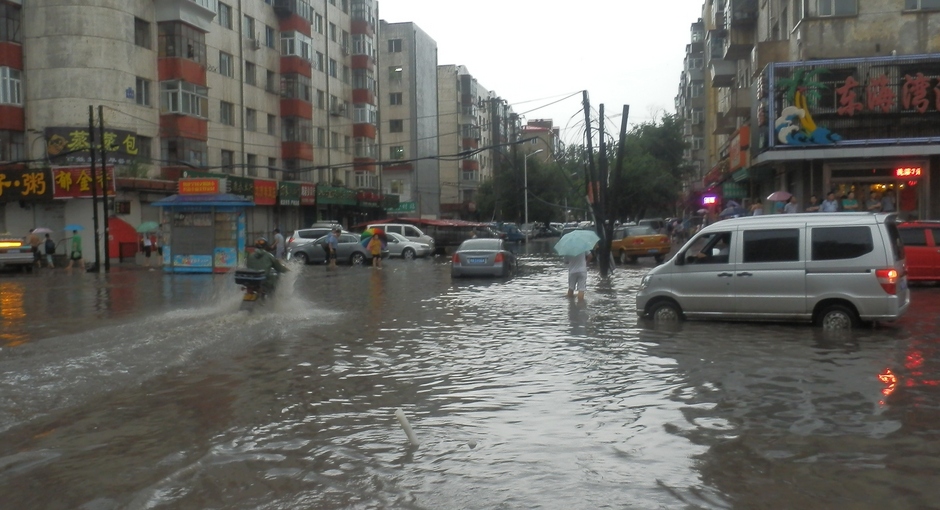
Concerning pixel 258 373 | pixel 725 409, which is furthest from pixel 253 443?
pixel 725 409

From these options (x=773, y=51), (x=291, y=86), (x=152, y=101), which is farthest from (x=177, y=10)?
(x=773, y=51)

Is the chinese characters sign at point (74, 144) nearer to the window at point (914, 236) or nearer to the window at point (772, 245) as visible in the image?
the window at point (914, 236)

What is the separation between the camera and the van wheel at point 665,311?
14719 millimetres

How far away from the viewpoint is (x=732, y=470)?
6.31m

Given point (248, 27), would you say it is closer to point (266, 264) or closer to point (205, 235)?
point (205, 235)

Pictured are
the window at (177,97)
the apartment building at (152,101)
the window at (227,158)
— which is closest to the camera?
the apartment building at (152,101)

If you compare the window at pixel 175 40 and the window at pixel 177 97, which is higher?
the window at pixel 175 40

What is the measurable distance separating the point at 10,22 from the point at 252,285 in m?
29.8

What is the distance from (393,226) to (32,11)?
19996 mm

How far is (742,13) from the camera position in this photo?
134 ft

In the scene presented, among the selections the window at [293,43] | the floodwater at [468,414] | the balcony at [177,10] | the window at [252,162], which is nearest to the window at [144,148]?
the balcony at [177,10]

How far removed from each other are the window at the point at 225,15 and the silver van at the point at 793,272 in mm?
41361

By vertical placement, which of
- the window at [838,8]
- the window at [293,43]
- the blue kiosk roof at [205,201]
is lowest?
the blue kiosk roof at [205,201]

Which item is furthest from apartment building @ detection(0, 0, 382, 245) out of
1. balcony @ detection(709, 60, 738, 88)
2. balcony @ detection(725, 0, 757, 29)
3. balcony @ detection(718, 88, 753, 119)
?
balcony @ detection(709, 60, 738, 88)
